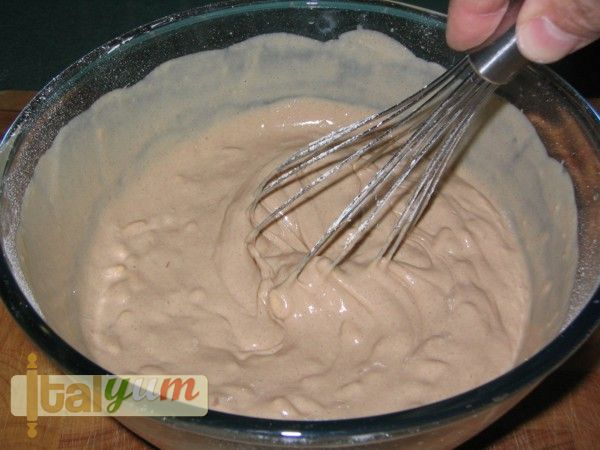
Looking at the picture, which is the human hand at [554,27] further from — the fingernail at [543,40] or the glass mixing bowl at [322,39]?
the glass mixing bowl at [322,39]

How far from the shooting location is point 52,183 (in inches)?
43.8

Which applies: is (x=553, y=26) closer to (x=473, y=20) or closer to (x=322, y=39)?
(x=473, y=20)

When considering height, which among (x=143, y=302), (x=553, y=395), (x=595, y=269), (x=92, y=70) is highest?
(x=92, y=70)

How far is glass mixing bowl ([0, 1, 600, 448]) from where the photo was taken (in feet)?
2.39

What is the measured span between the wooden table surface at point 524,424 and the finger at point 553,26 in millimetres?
510

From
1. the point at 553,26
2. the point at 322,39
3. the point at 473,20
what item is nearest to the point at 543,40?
the point at 553,26

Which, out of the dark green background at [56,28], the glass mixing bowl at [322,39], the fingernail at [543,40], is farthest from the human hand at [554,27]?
the dark green background at [56,28]

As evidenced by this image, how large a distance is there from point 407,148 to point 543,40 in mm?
235

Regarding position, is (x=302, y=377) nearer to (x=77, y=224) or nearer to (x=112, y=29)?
(x=77, y=224)

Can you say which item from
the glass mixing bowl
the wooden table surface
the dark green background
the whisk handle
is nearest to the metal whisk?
the whisk handle

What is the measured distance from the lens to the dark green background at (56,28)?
1.73 meters

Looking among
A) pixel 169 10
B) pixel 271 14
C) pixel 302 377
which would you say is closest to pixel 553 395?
pixel 302 377

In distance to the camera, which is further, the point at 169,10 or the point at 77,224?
the point at 169,10

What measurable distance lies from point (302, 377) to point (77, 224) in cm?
46
